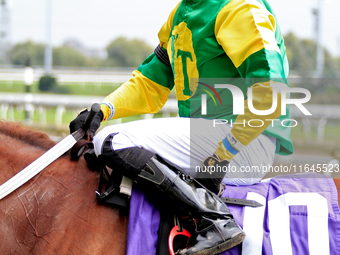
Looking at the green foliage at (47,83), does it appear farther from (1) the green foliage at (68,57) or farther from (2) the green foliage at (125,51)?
(1) the green foliage at (68,57)

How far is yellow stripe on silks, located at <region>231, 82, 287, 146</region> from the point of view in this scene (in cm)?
143

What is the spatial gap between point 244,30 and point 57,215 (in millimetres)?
1248

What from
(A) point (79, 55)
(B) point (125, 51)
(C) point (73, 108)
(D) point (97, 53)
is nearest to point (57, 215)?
(C) point (73, 108)

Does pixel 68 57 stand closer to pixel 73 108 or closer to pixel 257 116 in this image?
pixel 73 108

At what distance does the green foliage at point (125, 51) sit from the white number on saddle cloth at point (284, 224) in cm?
2091

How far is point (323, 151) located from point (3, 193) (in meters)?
8.71

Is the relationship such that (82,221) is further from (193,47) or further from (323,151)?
(323,151)

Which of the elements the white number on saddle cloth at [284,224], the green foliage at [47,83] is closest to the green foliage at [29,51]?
the green foliage at [47,83]

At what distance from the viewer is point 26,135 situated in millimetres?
1771

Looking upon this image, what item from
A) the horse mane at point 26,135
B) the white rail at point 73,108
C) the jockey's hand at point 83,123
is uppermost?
the jockey's hand at point 83,123

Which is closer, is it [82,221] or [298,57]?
[82,221]

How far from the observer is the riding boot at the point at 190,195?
1374mm

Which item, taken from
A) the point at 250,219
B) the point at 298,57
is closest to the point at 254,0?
the point at 250,219

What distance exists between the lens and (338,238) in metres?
1.45
